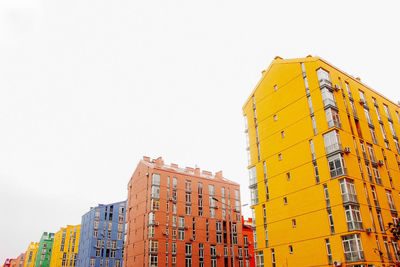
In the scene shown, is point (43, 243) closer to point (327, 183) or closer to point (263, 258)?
point (263, 258)

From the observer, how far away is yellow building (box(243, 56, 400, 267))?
108 feet

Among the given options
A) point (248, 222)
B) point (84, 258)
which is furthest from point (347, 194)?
point (84, 258)

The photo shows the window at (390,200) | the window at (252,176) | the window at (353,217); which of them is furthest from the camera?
the window at (252,176)

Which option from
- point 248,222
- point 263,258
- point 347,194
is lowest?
point 263,258

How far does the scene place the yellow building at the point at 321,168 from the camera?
108ft

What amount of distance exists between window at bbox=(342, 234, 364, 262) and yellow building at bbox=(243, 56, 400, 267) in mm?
92

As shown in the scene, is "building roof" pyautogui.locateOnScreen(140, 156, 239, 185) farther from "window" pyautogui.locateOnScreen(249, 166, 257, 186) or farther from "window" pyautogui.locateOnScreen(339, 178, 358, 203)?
"window" pyautogui.locateOnScreen(339, 178, 358, 203)

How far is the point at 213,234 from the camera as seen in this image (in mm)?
66500

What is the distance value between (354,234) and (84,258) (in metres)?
81.3

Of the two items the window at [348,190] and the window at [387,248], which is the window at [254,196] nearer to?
Answer: the window at [348,190]

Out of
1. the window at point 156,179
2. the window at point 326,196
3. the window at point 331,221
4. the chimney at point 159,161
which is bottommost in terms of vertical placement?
the window at point 331,221

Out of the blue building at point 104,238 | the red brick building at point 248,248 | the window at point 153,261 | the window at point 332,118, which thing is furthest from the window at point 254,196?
the blue building at point 104,238

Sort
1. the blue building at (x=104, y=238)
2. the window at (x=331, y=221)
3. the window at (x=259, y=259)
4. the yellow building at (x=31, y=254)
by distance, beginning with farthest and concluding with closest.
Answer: the yellow building at (x=31, y=254) < the blue building at (x=104, y=238) < the window at (x=259, y=259) < the window at (x=331, y=221)

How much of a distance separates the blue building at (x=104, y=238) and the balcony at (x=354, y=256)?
71237 millimetres
